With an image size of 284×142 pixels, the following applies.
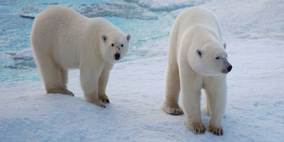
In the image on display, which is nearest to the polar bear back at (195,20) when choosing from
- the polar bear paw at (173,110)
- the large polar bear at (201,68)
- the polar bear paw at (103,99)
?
the large polar bear at (201,68)

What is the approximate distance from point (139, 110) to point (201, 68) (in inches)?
47.9

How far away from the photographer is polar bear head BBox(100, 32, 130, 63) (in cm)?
484

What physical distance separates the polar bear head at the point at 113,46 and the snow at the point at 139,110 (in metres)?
0.56

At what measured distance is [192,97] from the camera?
176 inches

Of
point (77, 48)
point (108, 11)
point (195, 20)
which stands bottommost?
point (108, 11)

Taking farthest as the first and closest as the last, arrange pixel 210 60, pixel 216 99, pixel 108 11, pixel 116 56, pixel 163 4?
pixel 163 4 → pixel 108 11 → pixel 116 56 → pixel 216 99 → pixel 210 60

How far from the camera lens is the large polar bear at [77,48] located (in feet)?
→ 16.3

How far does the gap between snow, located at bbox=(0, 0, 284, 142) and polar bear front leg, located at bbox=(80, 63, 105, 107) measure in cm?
15

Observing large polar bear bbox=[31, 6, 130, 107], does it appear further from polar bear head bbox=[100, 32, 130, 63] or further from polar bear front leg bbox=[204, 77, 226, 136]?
polar bear front leg bbox=[204, 77, 226, 136]

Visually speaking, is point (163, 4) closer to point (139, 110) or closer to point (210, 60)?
point (139, 110)

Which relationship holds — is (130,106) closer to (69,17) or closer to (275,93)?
(69,17)

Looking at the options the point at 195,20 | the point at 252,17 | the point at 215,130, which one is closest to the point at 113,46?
the point at 195,20

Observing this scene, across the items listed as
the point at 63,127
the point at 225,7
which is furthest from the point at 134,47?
the point at 63,127

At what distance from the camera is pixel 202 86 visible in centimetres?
450
